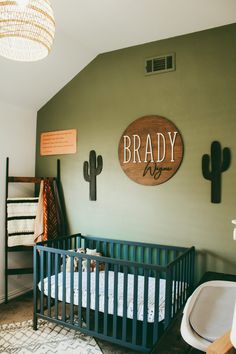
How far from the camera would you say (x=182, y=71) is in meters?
2.73

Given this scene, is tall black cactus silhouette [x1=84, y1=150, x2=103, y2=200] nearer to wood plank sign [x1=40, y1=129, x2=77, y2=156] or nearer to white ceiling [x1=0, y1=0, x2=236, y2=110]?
wood plank sign [x1=40, y1=129, x2=77, y2=156]

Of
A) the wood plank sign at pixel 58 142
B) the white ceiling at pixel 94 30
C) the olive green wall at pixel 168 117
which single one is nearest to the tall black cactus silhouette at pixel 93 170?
the olive green wall at pixel 168 117

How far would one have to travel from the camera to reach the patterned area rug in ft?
7.50

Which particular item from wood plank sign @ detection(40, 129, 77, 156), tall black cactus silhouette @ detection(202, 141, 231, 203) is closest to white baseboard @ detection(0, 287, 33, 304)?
wood plank sign @ detection(40, 129, 77, 156)

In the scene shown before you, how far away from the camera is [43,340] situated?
243 cm

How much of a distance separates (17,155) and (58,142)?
493 millimetres

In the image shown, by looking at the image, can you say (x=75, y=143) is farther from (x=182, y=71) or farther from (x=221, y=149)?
(x=221, y=149)

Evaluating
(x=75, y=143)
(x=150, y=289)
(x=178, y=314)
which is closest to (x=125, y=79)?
(x=75, y=143)

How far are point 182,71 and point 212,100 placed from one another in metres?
0.41

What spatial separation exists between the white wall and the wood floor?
0.15m

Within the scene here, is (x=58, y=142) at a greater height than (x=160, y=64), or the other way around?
(x=160, y=64)

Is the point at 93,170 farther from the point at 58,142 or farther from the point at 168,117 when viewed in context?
the point at 168,117

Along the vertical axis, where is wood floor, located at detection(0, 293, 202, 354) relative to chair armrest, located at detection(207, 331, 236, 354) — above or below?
below

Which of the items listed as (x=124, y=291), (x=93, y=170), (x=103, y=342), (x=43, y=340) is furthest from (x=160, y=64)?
(x=43, y=340)
